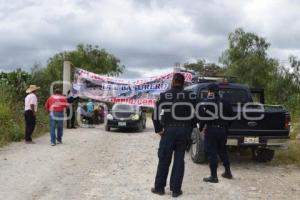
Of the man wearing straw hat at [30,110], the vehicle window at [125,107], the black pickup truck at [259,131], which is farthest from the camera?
the vehicle window at [125,107]

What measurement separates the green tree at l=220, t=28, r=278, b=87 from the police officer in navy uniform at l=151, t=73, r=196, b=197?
2763 cm

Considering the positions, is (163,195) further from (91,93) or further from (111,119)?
(91,93)

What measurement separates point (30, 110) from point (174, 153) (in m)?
7.72

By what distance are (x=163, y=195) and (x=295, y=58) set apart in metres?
26.0

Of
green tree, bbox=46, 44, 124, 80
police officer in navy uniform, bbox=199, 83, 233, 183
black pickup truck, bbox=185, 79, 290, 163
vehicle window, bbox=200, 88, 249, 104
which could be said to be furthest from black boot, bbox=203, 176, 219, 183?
green tree, bbox=46, 44, 124, 80

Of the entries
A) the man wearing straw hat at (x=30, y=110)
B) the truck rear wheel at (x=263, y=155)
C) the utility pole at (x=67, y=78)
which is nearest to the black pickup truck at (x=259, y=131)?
the truck rear wheel at (x=263, y=155)

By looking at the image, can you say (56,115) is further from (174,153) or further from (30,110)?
(174,153)

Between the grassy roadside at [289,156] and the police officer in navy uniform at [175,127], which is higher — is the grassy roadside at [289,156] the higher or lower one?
the lower one

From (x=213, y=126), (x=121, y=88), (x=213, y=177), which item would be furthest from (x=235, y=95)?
(x=121, y=88)

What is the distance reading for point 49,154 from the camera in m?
12.9

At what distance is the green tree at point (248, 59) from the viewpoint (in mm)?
A: 35906

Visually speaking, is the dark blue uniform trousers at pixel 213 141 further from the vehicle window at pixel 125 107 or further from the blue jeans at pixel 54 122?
the vehicle window at pixel 125 107

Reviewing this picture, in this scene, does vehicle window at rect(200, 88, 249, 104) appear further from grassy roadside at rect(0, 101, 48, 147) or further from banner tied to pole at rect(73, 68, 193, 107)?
banner tied to pole at rect(73, 68, 193, 107)

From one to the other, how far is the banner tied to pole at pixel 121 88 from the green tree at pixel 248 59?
559 inches
